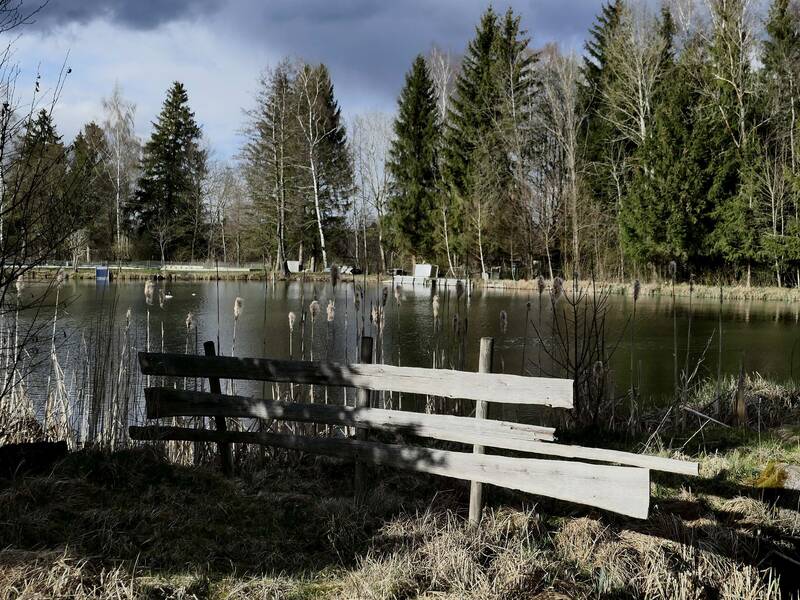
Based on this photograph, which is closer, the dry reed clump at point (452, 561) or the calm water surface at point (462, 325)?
the dry reed clump at point (452, 561)

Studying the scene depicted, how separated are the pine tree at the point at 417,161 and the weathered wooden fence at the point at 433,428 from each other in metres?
28.1

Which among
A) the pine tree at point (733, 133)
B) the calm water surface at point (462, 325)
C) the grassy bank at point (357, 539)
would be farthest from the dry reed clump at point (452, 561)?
the pine tree at point (733, 133)

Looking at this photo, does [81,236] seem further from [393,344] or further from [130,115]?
[130,115]

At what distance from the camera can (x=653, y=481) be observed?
4.41 metres

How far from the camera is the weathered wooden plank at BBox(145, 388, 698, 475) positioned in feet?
11.3

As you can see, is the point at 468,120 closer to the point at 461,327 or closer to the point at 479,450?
the point at 461,327

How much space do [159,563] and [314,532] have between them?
0.83 metres

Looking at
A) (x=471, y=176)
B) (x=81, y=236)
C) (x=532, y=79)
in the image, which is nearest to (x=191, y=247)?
(x=471, y=176)

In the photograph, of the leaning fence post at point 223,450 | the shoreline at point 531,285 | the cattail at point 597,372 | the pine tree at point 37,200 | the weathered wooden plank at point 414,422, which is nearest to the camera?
the weathered wooden plank at point 414,422

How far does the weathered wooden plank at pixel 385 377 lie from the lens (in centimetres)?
353

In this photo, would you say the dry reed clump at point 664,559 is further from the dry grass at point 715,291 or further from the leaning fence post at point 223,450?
the dry grass at point 715,291

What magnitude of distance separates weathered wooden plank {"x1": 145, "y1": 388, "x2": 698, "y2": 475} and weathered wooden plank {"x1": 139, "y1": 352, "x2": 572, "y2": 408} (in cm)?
15

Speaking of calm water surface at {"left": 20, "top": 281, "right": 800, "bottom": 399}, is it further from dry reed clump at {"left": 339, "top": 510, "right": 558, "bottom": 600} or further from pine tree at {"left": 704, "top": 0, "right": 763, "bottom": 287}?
pine tree at {"left": 704, "top": 0, "right": 763, "bottom": 287}

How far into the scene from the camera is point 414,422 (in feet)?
12.8
